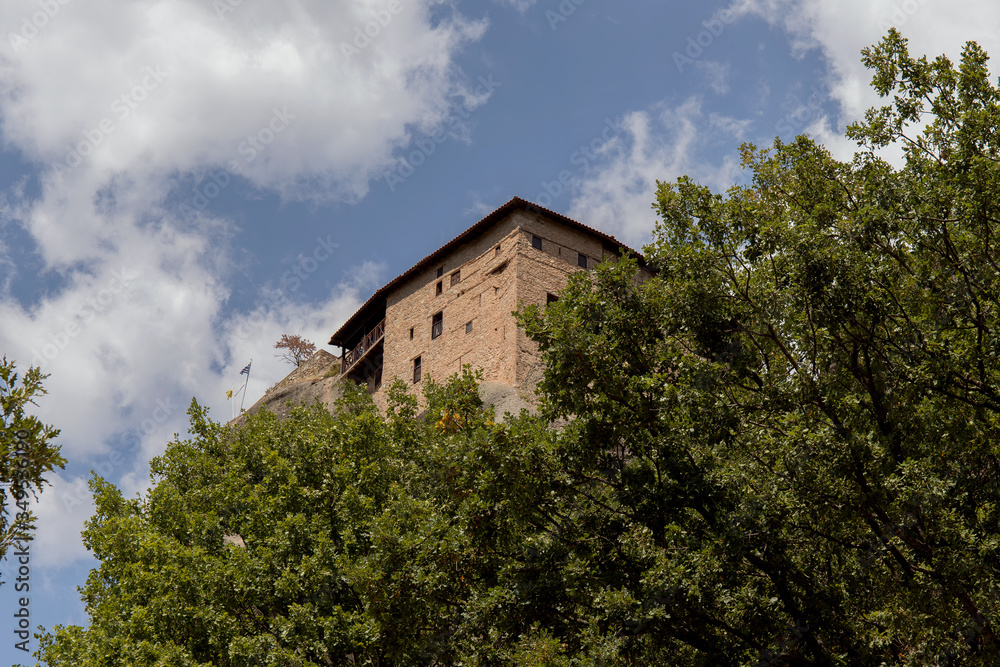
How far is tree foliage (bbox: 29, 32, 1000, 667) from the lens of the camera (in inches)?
455

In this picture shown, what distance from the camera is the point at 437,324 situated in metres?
44.4

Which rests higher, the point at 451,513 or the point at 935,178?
the point at 935,178

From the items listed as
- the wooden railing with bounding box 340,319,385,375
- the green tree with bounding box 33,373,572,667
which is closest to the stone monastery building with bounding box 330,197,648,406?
the wooden railing with bounding box 340,319,385,375

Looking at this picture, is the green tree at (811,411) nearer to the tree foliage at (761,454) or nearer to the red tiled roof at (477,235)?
the tree foliage at (761,454)

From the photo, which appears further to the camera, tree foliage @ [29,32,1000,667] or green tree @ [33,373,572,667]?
green tree @ [33,373,572,667]

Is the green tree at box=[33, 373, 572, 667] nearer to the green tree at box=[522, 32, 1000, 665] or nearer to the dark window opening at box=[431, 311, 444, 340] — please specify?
the green tree at box=[522, 32, 1000, 665]

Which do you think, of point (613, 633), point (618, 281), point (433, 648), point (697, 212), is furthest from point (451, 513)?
point (697, 212)

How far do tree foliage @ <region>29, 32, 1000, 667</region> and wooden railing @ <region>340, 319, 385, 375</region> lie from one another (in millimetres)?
32657

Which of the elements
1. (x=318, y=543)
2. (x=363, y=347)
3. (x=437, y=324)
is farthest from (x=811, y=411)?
(x=363, y=347)

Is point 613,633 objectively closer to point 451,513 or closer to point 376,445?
point 451,513

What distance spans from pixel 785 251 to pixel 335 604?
1124 centimetres

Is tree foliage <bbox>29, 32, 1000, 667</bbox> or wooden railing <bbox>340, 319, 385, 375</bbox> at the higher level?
wooden railing <bbox>340, 319, 385, 375</bbox>

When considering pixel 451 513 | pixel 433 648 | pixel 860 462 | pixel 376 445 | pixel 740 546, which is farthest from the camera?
pixel 376 445

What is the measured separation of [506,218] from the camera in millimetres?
42625
